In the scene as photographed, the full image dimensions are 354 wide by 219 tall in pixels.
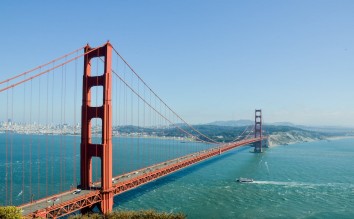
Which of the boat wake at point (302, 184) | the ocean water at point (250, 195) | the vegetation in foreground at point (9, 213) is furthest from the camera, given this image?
the boat wake at point (302, 184)

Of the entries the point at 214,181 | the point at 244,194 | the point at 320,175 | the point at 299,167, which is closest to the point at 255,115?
the point at 299,167

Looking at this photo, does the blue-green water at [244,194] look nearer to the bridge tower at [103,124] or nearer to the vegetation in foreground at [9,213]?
the bridge tower at [103,124]

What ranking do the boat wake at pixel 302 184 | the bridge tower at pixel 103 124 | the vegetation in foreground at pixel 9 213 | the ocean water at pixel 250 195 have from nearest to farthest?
the vegetation in foreground at pixel 9 213
the bridge tower at pixel 103 124
the ocean water at pixel 250 195
the boat wake at pixel 302 184

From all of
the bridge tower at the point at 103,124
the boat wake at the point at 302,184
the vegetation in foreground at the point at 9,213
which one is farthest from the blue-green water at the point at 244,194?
the vegetation in foreground at the point at 9,213

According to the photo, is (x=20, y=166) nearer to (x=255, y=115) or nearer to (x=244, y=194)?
(x=244, y=194)

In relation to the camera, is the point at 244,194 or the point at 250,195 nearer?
the point at 250,195

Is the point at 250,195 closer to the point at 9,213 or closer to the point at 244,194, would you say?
the point at 244,194

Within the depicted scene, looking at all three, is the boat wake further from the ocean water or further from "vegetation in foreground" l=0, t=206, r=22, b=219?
"vegetation in foreground" l=0, t=206, r=22, b=219

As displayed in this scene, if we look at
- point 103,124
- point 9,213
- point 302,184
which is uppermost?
point 103,124

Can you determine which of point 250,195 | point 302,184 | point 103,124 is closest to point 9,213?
point 103,124
